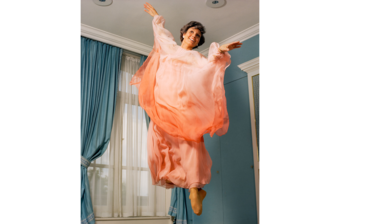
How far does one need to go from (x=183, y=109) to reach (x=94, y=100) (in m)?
1.65

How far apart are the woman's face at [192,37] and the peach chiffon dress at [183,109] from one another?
0.21m

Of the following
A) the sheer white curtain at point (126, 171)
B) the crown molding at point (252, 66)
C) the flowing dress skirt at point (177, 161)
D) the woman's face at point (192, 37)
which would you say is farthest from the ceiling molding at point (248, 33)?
the flowing dress skirt at point (177, 161)

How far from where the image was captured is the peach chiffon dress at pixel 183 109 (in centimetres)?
233

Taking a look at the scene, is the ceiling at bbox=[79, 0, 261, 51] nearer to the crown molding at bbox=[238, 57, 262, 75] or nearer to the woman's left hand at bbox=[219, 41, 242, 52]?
the crown molding at bbox=[238, 57, 262, 75]

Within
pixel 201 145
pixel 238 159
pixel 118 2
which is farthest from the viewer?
pixel 238 159

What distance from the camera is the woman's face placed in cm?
269

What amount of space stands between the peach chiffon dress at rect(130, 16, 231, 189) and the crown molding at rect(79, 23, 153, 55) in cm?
151

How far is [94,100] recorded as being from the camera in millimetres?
3570

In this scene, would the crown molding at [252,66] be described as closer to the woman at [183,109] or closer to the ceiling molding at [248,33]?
the ceiling molding at [248,33]

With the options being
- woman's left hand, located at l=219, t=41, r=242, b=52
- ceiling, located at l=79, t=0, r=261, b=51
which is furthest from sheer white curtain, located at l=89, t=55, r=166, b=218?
woman's left hand, located at l=219, t=41, r=242, b=52

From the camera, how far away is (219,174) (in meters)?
3.89
